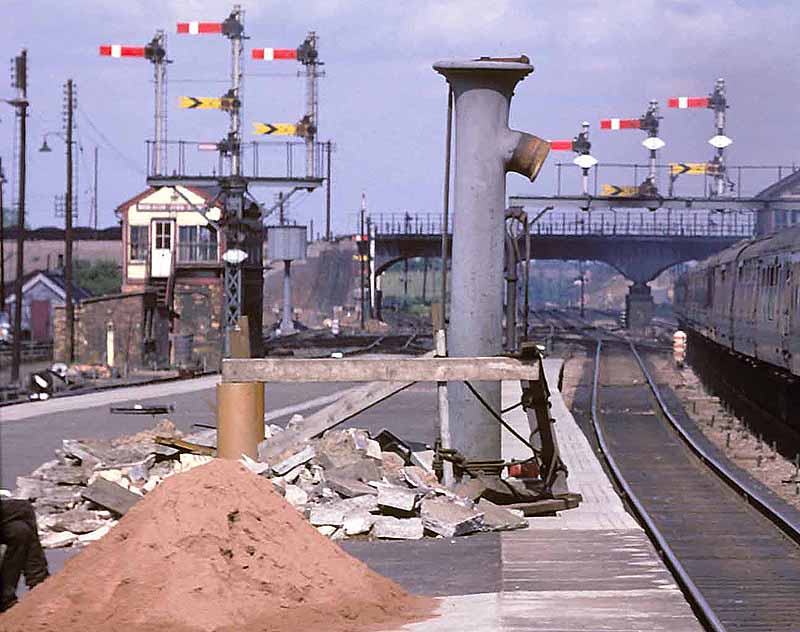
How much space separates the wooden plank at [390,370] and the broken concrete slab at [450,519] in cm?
132

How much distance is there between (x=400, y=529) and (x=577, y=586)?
2717 mm

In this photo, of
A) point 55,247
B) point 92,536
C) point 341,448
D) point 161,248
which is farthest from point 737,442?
point 55,247

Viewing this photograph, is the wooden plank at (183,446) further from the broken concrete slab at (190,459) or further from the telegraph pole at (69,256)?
the telegraph pole at (69,256)

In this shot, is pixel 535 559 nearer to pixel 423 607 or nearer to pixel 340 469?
pixel 423 607

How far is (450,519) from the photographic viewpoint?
13.5m

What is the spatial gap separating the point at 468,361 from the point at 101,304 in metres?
42.6

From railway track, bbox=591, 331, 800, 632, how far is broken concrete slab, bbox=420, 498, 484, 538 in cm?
161

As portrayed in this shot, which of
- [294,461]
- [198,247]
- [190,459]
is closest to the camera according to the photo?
[294,461]

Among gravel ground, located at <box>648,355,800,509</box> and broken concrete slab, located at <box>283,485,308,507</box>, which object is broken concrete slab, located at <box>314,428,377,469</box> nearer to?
broken concrete slab, located at <box>283,485,308,507</box>

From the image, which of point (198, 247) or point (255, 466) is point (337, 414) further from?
point (198, 247)

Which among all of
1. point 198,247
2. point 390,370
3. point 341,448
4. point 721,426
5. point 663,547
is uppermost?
point 198,247

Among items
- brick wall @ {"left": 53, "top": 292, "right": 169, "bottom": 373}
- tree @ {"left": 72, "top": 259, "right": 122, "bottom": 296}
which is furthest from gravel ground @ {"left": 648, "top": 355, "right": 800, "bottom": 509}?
tree @ {"left": 72, "top": 259, "right": 122, "bottom": 296}

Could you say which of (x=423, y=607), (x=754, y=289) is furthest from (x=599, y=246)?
(x=423, y=607)

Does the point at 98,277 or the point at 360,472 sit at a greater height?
the point at 98,277
